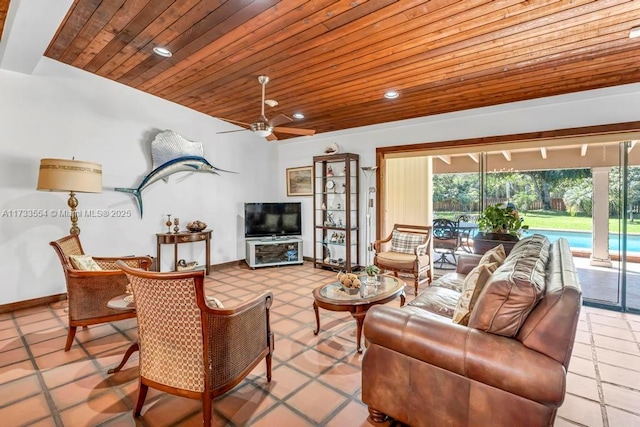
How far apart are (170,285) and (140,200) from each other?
140 inches

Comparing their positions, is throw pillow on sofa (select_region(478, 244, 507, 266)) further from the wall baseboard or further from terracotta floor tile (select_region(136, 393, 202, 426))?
the wall baseboard

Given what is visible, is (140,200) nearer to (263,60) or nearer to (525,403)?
(263,60)

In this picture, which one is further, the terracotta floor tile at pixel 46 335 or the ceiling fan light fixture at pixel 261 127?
the ceiling fan light fixture at pixel 261 127

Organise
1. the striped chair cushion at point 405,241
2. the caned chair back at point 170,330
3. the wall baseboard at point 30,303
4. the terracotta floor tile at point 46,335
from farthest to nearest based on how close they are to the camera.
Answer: the striped chair cushion at point 405,241
the wall baseboard at point 30,303
the terracotta floor tile at point 46,335
the caned chair back at point 170,330

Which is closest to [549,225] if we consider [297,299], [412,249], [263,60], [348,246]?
[412,249]

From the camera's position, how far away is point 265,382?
2.24m

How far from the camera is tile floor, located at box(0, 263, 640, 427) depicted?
188 centimetres

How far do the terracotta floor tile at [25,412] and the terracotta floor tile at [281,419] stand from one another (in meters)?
1.31

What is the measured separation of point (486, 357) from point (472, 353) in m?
0.06

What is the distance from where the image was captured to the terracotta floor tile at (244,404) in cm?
189

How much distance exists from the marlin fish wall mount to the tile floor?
2.00 metres

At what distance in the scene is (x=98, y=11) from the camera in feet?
8.30

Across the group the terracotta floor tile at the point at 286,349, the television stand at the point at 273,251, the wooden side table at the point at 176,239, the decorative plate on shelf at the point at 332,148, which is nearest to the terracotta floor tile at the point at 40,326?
the wooden side table at the point at 176,239

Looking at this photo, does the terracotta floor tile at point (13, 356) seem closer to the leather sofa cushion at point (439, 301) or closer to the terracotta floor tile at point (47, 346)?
the terracotta floor tile at point (47, 346)
